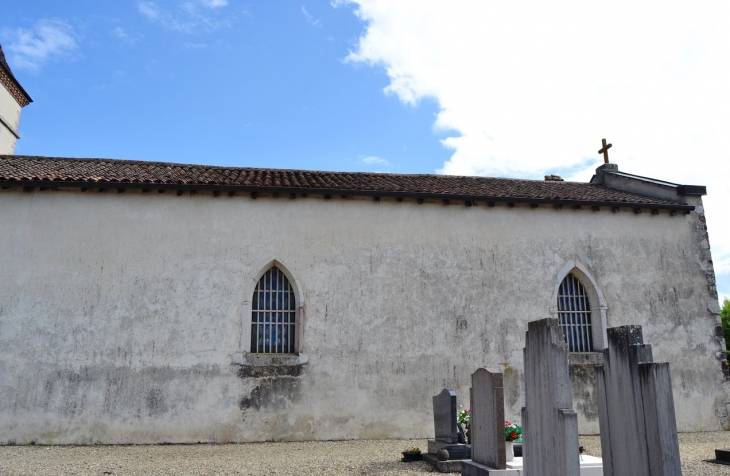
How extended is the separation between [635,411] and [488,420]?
2.82 metres

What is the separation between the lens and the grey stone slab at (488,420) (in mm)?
6941

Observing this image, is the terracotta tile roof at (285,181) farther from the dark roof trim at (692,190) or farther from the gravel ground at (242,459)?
the gravel ground at (242,459)

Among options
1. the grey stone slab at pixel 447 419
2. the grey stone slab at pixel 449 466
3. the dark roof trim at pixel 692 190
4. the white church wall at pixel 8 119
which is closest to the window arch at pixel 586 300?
the dark roof trim at pixel 692 190

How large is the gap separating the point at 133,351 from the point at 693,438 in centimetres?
1185

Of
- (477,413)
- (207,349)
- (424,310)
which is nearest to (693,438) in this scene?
(424,310)

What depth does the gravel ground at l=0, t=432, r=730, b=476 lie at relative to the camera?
7805mm

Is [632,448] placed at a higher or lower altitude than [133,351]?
lower

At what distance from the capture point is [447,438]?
8.96 m

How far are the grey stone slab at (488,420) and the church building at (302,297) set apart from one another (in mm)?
4274

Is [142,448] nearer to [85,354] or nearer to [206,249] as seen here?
[85,354]

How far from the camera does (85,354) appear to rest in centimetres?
1076

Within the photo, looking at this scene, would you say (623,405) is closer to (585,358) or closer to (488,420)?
(488,420)

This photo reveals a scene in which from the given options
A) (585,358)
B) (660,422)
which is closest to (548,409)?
(660,422)

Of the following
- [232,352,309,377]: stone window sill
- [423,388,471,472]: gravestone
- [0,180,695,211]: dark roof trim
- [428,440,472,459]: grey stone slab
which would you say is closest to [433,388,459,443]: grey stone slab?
[423,388,471,472]: gravestone
